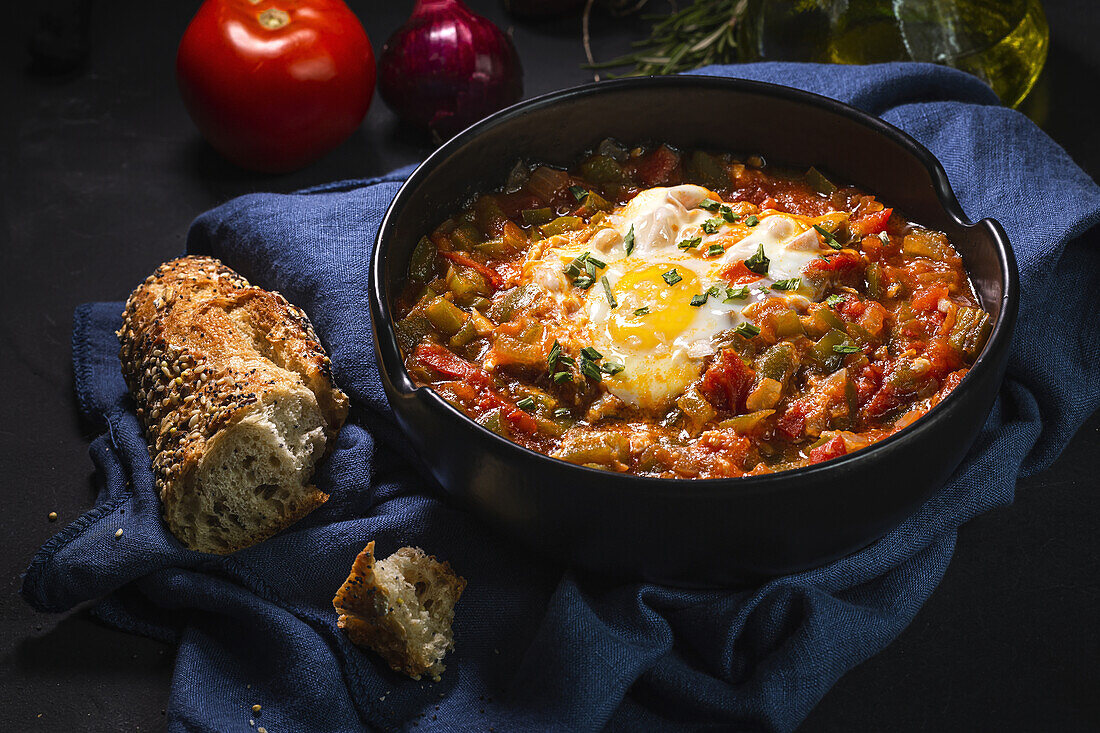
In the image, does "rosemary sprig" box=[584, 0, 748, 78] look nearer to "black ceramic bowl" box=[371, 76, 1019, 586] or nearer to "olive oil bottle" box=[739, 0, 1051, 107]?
"olive oil bottle" box=[739, 0, 1051, 107]

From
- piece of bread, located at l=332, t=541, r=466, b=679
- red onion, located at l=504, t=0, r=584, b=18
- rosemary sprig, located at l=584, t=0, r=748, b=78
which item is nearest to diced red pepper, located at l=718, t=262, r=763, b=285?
piece of bread, located at l=332, t=541, r=466, b=679

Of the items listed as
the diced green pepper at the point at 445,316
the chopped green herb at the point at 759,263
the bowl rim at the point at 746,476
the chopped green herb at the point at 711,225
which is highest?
the bowl rim at the point at 746,476

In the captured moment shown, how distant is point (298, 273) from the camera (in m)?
3.99

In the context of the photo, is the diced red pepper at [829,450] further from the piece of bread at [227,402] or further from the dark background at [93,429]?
the piece of bread at [227,402]

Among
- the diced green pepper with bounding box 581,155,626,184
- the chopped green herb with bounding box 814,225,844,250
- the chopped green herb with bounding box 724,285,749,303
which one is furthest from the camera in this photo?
the diced green pepper with bounding box 581,155,626,184

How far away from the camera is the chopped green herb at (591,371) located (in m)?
3.28

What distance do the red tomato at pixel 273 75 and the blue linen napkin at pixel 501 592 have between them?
1.01 metres

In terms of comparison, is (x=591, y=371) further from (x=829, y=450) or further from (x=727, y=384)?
→ (x=829, y=450)

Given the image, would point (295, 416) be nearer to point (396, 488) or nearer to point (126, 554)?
point (396, 488)

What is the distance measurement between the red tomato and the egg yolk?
183cm

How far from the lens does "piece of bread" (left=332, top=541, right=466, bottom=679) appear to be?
299 centimetres

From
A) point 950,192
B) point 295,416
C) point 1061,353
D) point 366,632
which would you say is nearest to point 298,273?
point 295,416

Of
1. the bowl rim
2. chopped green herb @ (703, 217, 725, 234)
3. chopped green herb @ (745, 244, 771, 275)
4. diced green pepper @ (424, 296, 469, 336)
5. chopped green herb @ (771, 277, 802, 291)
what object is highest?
the bowl rim

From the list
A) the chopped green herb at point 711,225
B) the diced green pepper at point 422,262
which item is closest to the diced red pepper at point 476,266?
the diced green pepper at point 422,262
